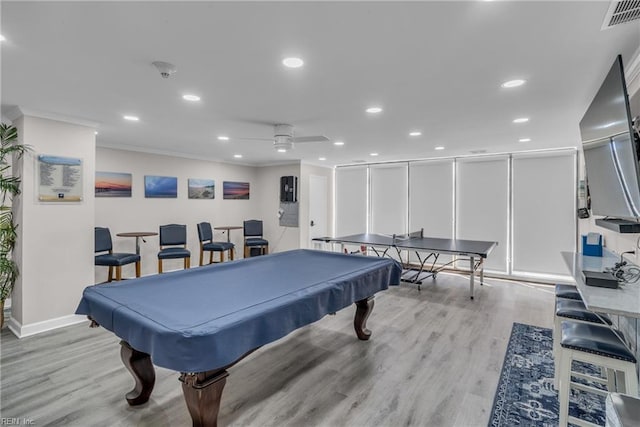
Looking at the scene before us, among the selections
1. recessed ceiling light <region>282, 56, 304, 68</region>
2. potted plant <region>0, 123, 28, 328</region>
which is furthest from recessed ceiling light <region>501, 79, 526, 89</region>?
potted plant <region>0, 123, 28, 328</region>

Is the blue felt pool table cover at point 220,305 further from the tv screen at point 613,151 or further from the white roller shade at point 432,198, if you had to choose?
the white roller shade at point 432,198

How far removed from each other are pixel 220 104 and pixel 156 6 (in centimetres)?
160

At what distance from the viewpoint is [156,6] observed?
5.06 feet

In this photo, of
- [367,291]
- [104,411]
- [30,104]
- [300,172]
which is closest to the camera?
[104,411]

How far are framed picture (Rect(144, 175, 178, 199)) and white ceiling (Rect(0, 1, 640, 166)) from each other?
2108mm

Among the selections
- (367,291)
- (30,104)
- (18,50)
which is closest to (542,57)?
(367,291)

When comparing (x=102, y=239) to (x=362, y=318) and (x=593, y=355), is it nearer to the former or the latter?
(x=362, y=318)

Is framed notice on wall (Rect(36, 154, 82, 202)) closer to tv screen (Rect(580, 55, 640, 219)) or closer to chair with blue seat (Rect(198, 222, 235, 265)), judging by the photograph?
chair with blue seat (Rect(198, 222, 235, 265))

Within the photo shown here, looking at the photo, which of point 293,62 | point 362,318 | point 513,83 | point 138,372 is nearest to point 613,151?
point 513,83

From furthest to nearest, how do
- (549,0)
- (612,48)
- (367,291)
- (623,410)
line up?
(367,291) < (612,48) < (549,0) < (623,410)

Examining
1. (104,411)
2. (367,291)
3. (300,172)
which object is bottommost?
(104,411)

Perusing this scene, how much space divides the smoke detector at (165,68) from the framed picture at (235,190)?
5170 millimetres

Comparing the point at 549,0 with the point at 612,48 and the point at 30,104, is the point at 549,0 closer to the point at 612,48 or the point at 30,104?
the point at 612,48

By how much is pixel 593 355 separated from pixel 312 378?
6.32ft
